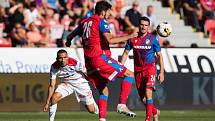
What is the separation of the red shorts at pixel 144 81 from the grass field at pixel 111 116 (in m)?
2.92

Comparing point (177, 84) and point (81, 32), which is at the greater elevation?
point (81, 32)

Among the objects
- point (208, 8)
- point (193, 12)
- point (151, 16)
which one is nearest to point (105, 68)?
point (151, 16)

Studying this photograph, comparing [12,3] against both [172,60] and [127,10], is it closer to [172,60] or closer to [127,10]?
[127,10]

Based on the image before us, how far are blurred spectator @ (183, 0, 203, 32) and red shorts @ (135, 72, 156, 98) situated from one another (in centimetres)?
1166

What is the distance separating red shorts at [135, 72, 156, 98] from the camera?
1620 centimetres

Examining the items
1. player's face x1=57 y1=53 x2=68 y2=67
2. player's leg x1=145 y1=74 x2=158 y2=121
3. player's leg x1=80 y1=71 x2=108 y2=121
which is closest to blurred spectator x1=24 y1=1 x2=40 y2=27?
player's face x1=57 y1=53 x2=68 y2=67

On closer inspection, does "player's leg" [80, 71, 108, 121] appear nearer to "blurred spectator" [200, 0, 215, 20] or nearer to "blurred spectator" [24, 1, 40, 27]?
"blurred spectator" [24, 1, 40, 27]

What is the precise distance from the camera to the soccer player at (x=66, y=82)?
16.4 meters

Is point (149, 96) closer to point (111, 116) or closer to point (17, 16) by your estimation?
point (111, 116)

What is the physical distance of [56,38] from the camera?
2497 centimetres

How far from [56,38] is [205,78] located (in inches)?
184

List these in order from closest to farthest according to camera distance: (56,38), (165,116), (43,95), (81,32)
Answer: (81,32) → (165,116) → (43,95) → (56,38)

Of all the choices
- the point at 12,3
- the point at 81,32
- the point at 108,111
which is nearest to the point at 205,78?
the point at 108,111

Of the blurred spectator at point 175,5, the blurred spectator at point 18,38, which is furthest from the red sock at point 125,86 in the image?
the blurred spectator at point 175,5
